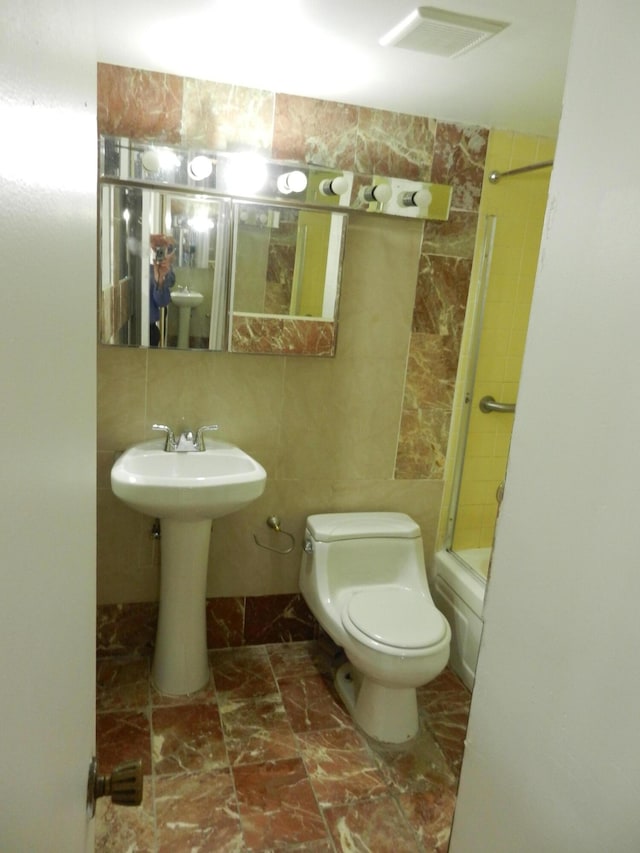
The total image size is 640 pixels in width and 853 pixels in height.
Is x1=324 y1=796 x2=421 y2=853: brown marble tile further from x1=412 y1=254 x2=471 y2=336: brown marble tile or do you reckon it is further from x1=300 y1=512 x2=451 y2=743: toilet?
x1=412 y1=254 x2=471 y2=336: brown marble tile

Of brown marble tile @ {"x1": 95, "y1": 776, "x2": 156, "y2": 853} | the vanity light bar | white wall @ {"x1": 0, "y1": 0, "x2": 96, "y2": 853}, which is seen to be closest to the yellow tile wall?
the vanity light bar

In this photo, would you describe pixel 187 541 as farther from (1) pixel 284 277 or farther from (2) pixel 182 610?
(1) pixel 284 277

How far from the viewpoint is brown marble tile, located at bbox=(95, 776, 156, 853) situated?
1.64 meters

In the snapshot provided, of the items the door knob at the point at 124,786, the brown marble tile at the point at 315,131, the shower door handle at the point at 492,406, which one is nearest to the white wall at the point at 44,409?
the door knob at the point at 124,786

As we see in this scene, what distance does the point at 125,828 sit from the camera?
1698 mm

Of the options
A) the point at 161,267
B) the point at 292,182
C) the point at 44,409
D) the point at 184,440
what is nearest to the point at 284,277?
the point at 292,182

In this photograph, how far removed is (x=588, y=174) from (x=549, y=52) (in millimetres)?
1252

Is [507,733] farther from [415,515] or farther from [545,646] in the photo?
[415,515]

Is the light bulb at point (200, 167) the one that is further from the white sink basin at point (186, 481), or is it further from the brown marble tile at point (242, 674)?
the brown marble tile at point (242, 674)

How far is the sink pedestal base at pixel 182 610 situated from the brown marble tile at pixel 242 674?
10cm

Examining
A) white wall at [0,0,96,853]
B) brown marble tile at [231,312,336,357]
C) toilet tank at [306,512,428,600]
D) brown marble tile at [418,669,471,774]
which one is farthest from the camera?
toilet tank at [306,512,428,600]

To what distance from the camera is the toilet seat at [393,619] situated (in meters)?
1.96

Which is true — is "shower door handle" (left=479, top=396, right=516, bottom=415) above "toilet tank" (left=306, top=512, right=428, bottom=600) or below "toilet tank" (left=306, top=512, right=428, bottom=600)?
above

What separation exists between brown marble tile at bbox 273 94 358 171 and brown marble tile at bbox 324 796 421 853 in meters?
2.17
